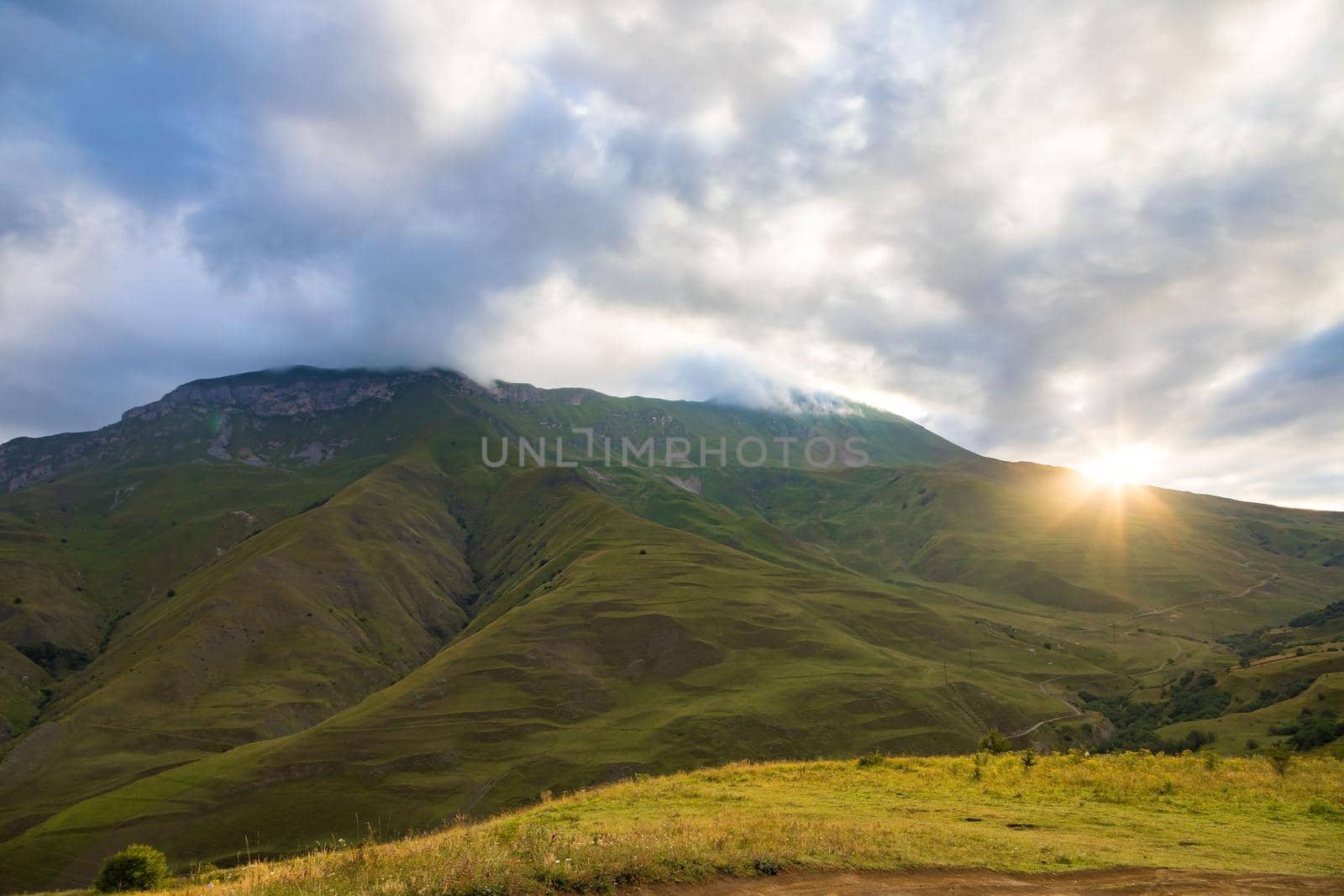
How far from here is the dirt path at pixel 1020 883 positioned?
626 inches

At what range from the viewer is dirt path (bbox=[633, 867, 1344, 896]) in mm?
15898

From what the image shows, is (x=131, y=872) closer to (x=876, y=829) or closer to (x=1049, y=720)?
(x=876, y=829)

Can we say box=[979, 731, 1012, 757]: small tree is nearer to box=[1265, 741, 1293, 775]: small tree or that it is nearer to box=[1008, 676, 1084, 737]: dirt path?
box=[1265, 741, 1293, 775]: small tree

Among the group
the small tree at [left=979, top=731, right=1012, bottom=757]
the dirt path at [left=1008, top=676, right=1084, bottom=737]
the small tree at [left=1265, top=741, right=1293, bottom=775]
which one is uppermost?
the small tree at [left=1265, top=741, right=1293, bottom=775]

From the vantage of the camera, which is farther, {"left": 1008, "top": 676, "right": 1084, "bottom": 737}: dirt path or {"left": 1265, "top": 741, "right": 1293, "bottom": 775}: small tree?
{"left": 1008, "top": 676, "right": 1084, "bottom": 737}: dirt path

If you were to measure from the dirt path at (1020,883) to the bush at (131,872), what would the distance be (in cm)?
2305

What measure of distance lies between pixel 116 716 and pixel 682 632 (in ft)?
387

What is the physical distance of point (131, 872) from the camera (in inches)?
1045

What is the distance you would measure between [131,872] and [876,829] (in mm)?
27031

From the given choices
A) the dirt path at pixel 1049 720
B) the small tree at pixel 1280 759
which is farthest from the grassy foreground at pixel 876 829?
the dirt path at pixel 1049 720

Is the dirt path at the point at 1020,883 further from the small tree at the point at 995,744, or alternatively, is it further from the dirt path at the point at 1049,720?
the dirt path at the point at 1049,720

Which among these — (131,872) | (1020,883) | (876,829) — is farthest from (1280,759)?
(131,872)

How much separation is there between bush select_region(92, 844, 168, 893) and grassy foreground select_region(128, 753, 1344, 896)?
7551mm

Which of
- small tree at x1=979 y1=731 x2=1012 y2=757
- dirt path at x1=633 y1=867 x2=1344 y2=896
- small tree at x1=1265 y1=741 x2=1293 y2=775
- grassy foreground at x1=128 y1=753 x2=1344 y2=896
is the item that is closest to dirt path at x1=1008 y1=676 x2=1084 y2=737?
small tree at x1=979 y1=731 x2=1012 y2=757
